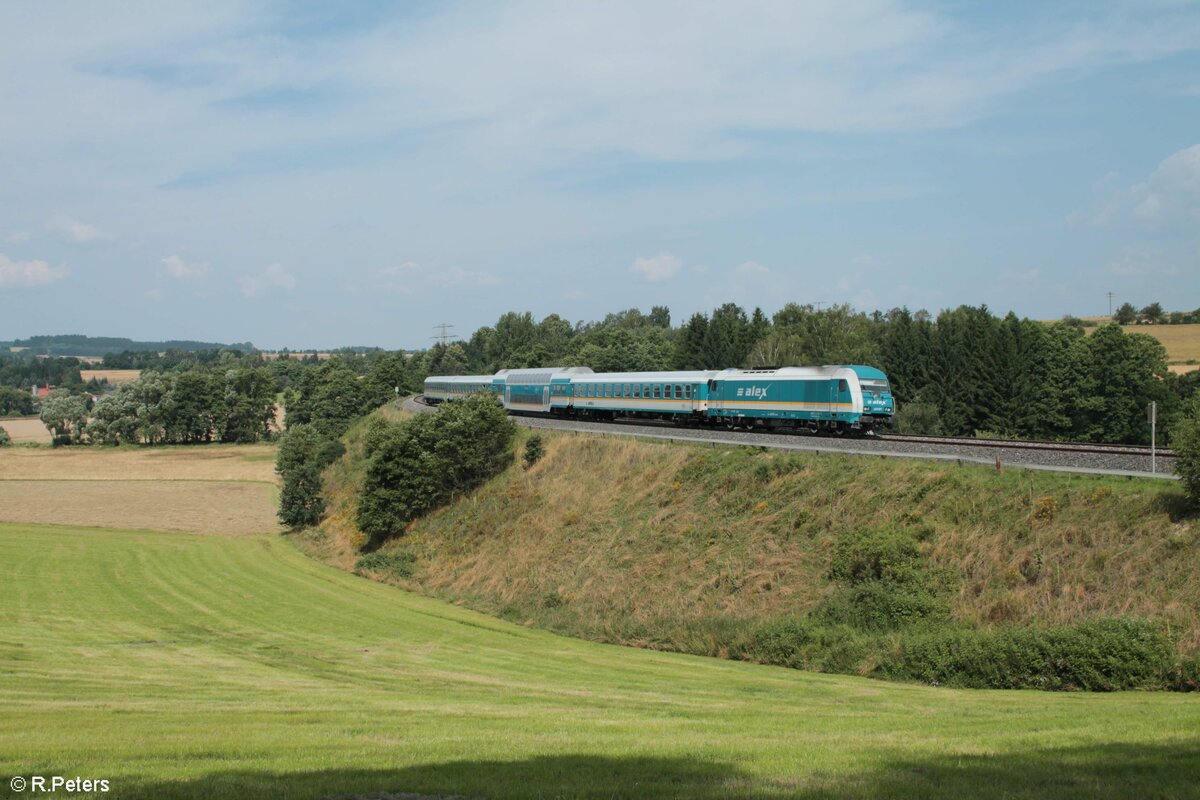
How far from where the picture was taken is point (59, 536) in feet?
164

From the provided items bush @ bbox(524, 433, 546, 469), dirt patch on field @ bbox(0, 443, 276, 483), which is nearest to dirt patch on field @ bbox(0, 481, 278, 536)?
dirt patch on field @ bbox(0, 443, 276, 483)

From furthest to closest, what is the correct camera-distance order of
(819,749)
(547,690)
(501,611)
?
1. (501,611)
2. (547,690)
3. (819,749)

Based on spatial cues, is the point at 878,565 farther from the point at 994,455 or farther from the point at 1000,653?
the point at 994,455

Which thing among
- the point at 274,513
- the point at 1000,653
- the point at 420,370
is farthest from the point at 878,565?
the point at 420,370

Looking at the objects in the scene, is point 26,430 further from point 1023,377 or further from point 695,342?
point 1023,377

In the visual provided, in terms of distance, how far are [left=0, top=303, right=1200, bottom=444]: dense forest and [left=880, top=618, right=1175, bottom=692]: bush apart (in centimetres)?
1527

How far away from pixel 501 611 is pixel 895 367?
57.9 m

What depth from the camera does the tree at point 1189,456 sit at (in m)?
20.6

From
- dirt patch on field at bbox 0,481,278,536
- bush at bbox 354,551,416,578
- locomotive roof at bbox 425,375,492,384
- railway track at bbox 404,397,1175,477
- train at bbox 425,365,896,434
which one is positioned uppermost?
locomotive roof at bbox 425,375,492,384

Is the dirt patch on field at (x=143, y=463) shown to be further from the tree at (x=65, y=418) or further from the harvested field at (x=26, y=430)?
the harvested field at (x=26, y=430)

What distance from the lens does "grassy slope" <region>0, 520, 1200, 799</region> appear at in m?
10.1

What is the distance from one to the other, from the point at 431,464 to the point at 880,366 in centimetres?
5069

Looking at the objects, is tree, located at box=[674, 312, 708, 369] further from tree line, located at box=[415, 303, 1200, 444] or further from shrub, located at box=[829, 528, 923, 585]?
shrub, located at box=[829, 528, 923, 585]

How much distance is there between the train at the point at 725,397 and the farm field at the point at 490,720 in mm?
16930
